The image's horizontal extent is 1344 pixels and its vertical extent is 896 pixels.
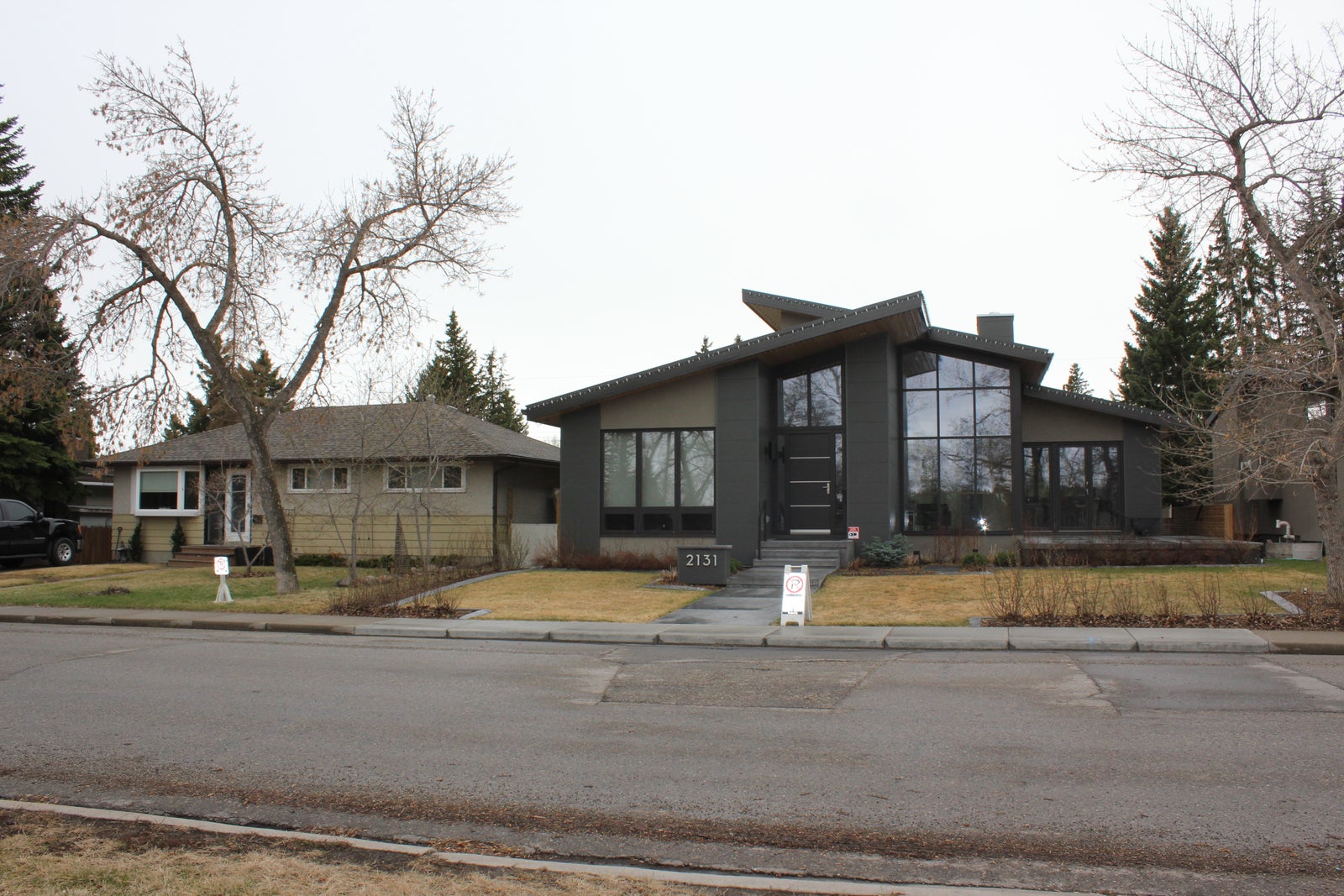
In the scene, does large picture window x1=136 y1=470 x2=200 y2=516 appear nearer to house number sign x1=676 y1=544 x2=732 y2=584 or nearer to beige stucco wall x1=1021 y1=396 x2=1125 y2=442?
house number sign x1=676 y1=544 x2=732 y2=584

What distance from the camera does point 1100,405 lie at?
77.6ft

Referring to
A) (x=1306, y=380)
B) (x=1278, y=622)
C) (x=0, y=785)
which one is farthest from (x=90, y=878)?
(x=1306, y=380)

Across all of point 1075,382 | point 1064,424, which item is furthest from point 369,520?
point 1075,382

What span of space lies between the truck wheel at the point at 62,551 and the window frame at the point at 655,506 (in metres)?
16.8

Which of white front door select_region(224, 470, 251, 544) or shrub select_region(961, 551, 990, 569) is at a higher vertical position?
white front door select_region(224, 470, 251, 544)

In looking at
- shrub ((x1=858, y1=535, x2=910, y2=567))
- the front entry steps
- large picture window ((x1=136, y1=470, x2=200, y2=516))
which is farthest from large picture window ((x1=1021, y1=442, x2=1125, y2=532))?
large picture window ((x1=136, y1=470, x2=200, y2=516))

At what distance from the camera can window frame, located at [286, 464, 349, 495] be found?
1042 inches

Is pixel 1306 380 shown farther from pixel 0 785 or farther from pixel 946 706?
pixel 0 785

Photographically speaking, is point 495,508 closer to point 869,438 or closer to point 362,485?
point 362,485

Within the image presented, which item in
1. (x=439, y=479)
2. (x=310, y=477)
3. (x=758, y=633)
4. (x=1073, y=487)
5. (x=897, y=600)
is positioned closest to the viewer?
(x=758, y=633)

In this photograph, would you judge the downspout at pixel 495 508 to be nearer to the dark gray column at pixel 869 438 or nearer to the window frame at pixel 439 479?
the window frame at pixel 439 479

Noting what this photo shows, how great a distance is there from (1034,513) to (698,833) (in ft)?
69.4

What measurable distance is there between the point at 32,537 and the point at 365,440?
11544 millimetres

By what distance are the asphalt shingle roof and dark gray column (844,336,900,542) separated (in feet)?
29.0
